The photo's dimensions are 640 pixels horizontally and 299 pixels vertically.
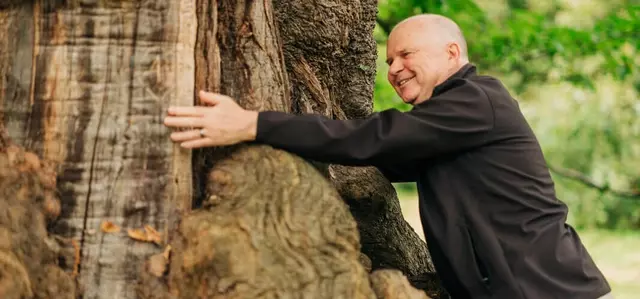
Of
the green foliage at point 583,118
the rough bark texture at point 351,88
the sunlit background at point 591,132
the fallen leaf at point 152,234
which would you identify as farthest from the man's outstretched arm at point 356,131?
the green foliage at point 583,118

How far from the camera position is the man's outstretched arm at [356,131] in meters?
3.09

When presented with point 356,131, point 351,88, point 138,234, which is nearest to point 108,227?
point 138,234

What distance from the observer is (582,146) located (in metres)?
20.2

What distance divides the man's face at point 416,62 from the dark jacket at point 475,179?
17 centimetres

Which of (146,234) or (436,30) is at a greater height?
(436,30)

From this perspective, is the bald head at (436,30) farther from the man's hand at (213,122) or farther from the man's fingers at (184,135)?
the man's fingers at (184,135)

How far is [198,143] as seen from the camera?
3.04 meters

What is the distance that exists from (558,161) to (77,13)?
18715 mm

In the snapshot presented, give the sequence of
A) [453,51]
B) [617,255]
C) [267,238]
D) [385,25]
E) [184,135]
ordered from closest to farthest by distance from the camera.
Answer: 1. [267,238]
2. [184,135]
3. [453,51]
4. [385,25]
5. [617,255]

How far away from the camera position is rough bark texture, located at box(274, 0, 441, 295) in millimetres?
4074

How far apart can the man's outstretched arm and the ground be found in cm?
1291

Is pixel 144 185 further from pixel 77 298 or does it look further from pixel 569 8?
pixel 569 8

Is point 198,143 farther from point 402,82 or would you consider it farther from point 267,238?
point 402,82

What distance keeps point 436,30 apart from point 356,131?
2.40ft
